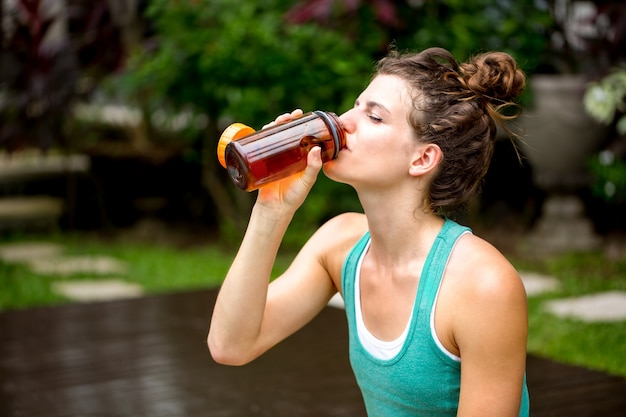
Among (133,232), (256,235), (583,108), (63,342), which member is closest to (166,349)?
(63,342)

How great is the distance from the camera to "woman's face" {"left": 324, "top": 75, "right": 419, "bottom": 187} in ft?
5.50

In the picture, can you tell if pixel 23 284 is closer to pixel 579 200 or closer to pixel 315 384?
pixel 315 384

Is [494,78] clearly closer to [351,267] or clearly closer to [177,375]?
[351,267]

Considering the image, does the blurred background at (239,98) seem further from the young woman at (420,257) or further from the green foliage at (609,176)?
the young woman at (420,257)

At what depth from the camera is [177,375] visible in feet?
9.84

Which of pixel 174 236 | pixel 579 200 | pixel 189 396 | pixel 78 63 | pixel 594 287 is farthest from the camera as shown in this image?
pixel 174 236

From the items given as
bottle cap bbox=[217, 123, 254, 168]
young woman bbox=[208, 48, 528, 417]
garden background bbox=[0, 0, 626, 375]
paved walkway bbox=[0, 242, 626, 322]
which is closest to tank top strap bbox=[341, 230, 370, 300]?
young woman bbox=[208, 48, 528, 417]

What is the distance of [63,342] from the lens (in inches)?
135

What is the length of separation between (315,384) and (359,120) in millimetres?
1355

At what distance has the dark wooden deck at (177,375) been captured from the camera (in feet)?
8.74

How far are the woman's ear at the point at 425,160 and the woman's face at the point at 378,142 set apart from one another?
0.01 meters

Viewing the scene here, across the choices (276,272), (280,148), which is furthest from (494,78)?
(276,272)

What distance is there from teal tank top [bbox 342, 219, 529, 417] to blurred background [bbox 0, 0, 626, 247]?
3.19 m

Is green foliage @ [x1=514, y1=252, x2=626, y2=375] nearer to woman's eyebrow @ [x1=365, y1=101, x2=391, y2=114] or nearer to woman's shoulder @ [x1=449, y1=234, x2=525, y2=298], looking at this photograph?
woman's shoulder @ [x1=449, y1=234, x2=525, y2=298]
